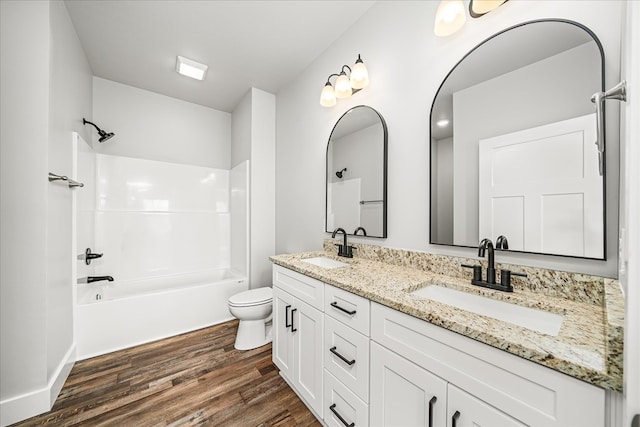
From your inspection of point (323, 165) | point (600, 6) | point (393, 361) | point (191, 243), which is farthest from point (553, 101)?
point (191, 243)

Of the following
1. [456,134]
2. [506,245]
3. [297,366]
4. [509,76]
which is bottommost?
[297,366]

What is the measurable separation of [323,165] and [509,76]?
1.43 m

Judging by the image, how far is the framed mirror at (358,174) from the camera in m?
1.71

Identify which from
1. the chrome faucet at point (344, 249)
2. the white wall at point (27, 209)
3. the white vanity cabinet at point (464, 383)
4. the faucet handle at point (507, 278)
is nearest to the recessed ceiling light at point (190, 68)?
the white wall at point (27, 209)

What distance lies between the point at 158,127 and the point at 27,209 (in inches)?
77.1

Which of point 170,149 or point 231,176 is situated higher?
point 170,149

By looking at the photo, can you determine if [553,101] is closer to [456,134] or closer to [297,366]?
[456,134]

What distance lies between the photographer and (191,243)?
3213 millimetres

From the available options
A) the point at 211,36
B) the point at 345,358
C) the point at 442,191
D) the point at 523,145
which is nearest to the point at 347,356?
the point at 345,358

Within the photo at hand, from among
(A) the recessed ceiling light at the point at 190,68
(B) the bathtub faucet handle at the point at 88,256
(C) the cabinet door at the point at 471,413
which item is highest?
(A) the recessed ceiling light at the point at 190,68

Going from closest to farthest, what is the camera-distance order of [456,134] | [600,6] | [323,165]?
[600,6], [456,134], [323,165]

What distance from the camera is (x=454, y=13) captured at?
1.21m

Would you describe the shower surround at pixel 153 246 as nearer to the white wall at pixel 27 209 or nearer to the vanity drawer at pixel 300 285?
the white wall at pixel 27 209

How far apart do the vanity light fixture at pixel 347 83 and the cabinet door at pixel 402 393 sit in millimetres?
1683
